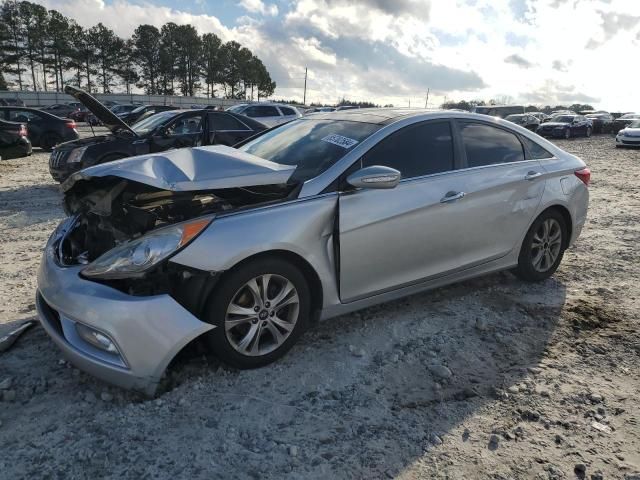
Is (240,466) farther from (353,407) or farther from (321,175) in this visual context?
(321,175)

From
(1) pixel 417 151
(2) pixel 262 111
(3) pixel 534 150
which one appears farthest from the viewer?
(2) pixel 262 111

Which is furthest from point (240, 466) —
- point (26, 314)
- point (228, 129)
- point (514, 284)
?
point (228, 129)

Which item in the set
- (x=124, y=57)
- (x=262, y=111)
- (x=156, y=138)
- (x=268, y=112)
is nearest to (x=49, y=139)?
(x=262, y=111)

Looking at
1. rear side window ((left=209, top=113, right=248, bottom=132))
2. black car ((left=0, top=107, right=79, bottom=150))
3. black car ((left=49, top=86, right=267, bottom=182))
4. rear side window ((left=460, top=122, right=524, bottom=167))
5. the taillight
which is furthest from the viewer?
black car ((left=0, top=107, right=79, bottom=150))

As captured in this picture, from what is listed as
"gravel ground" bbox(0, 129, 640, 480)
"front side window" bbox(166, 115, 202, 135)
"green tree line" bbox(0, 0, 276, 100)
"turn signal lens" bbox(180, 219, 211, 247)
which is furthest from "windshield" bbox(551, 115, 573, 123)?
"green tree line" bbox(0, 0, 276, 100)

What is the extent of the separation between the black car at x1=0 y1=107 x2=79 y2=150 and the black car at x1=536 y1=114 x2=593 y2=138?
2676 cm

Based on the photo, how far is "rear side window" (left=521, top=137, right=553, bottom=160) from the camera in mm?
4523

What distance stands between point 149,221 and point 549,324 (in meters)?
3.08

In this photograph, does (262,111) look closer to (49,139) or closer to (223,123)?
(49,139)

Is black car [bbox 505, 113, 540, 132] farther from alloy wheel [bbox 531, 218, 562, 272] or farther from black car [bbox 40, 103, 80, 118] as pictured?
black car [bbox 40, 103, 80, 118]

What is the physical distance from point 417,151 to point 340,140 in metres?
0.60

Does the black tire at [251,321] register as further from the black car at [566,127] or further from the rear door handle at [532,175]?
the black car at [566,127]

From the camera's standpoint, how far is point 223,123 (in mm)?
10172

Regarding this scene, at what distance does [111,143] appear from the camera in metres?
8.65
